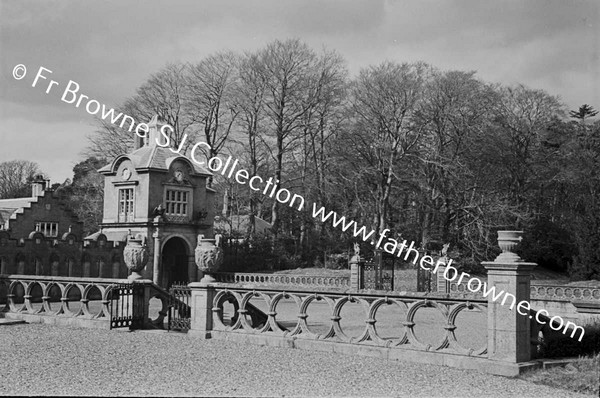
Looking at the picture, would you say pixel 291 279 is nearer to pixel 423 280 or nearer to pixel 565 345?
pixel 423 280

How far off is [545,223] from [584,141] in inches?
230

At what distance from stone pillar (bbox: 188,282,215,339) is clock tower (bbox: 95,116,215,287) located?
2030 centimetres

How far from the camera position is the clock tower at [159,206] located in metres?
34.9

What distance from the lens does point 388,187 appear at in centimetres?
4047

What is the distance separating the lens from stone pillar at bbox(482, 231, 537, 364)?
10.3 metres

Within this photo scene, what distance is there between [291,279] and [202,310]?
19537 mm

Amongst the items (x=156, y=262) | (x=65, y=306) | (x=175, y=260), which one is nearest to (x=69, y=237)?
(x=156, y=262)

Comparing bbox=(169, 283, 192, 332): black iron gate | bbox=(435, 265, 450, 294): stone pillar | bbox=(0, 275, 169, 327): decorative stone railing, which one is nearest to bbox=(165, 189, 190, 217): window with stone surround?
bbox=(435, 265, 450, 294): stone pillar

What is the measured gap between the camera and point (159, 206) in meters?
34.8

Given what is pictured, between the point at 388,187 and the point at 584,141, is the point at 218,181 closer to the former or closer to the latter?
the point at 388,187

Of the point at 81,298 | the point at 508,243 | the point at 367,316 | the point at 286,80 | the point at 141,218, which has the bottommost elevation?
the point at 81,298

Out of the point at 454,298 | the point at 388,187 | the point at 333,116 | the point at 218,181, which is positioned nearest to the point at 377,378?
the point at 454,298

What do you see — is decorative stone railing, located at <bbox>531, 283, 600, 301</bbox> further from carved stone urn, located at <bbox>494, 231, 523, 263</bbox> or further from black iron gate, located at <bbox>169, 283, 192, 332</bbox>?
carved stone urn, located at <bbox>494, 231, 523, 263</bbox>

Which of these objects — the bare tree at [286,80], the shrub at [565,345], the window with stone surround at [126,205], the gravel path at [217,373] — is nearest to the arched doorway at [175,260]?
the window with stone surround at [126,205]
